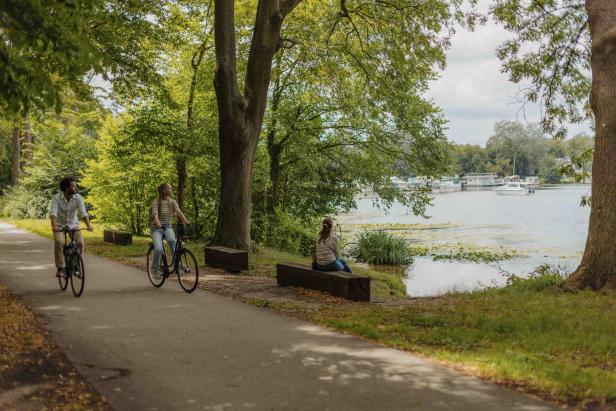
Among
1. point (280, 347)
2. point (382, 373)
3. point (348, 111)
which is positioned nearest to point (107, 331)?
point (280, 347)

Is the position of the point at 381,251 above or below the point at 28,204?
below

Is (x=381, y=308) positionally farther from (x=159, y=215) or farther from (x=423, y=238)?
(x=423, y=238)

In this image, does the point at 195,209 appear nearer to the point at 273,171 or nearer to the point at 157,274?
the point at 273,171

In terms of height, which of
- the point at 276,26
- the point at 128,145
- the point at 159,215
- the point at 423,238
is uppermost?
the point at 276,26

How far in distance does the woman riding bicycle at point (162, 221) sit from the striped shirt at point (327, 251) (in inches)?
94.0

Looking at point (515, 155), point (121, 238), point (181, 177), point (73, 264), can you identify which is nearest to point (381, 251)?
point (181, 177)

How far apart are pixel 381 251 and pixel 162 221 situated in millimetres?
16799

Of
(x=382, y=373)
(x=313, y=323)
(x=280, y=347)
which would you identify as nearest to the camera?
(x=382, y=373)

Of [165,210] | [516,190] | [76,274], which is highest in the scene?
[516,190]

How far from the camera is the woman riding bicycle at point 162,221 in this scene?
10.6 metres

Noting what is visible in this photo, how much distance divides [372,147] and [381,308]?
17824 mm

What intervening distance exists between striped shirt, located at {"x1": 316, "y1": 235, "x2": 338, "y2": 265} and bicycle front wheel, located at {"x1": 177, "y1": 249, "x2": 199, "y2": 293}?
6.74ft

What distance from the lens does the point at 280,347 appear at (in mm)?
6621

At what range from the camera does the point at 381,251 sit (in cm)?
2656
